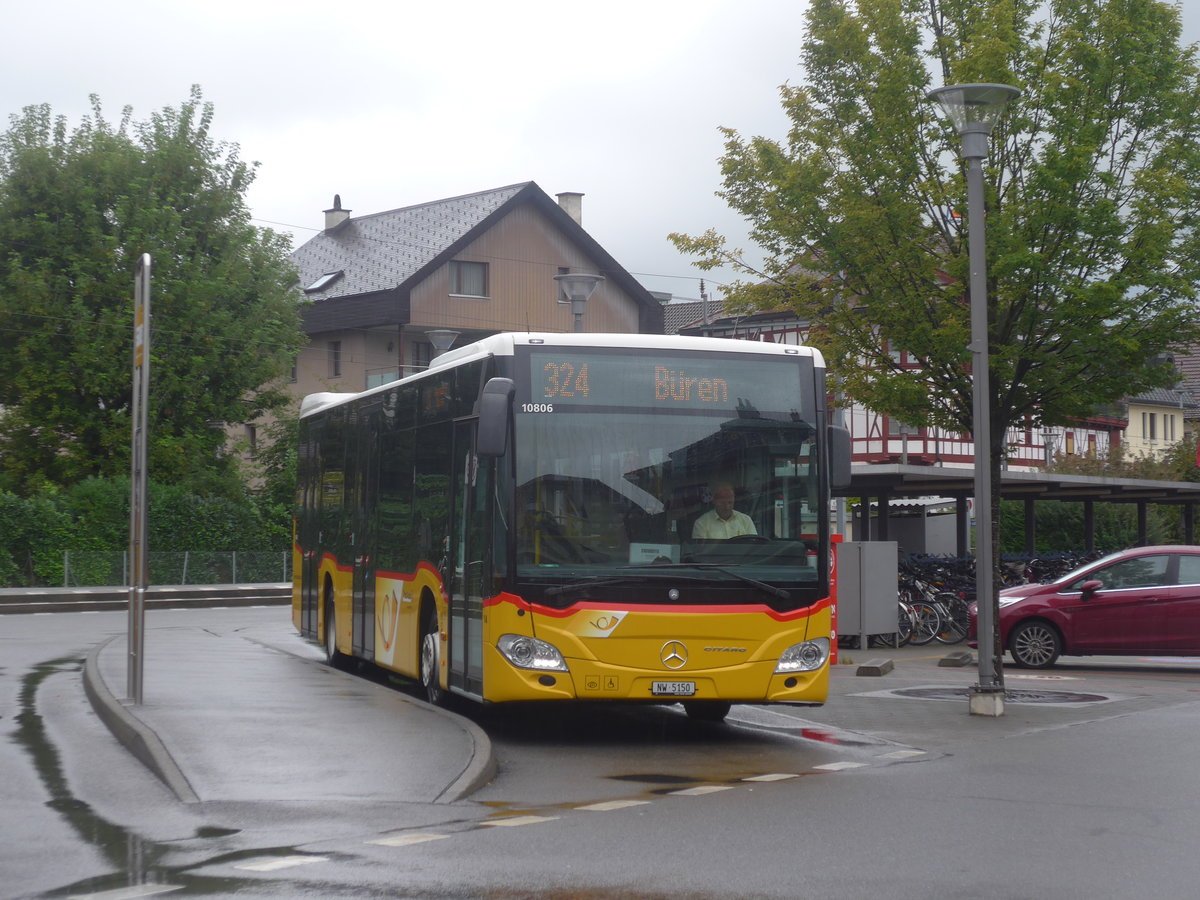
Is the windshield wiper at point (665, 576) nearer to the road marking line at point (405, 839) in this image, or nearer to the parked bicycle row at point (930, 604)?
the road marking line at point (405, 839)

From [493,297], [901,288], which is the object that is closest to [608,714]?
[901,288]

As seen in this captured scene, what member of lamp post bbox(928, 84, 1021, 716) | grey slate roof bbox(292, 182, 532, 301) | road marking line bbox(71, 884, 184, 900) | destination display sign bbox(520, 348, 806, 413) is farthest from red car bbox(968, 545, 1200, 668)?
grey slate roof bbox(292, 182, 532, 301)

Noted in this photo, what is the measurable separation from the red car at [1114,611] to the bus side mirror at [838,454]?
8963 millimetres

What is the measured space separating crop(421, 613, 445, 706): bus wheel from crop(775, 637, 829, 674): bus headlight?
306 centimetres

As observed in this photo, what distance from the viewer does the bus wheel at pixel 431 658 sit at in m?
14.0

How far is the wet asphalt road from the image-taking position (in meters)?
7.22

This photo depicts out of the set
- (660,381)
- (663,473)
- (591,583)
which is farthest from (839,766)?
(660,381)

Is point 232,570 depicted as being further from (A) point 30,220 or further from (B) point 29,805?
(B) point 29,805

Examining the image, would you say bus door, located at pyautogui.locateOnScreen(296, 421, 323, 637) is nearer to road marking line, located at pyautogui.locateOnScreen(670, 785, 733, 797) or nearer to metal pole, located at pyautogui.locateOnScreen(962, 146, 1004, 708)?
metal pole, located at pyautogui.locateOnScreen(962, 146, 1004, 708)

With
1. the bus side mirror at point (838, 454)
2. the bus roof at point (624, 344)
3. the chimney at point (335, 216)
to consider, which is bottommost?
the bus side mirror at point (838, 454)

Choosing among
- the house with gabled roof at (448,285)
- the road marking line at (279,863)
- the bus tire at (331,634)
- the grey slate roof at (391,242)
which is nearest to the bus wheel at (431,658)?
the bus tire at (331,634)

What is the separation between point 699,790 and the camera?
10.2m

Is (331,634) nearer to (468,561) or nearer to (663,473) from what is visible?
(468,561)

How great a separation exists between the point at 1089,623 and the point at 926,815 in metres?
12.7
